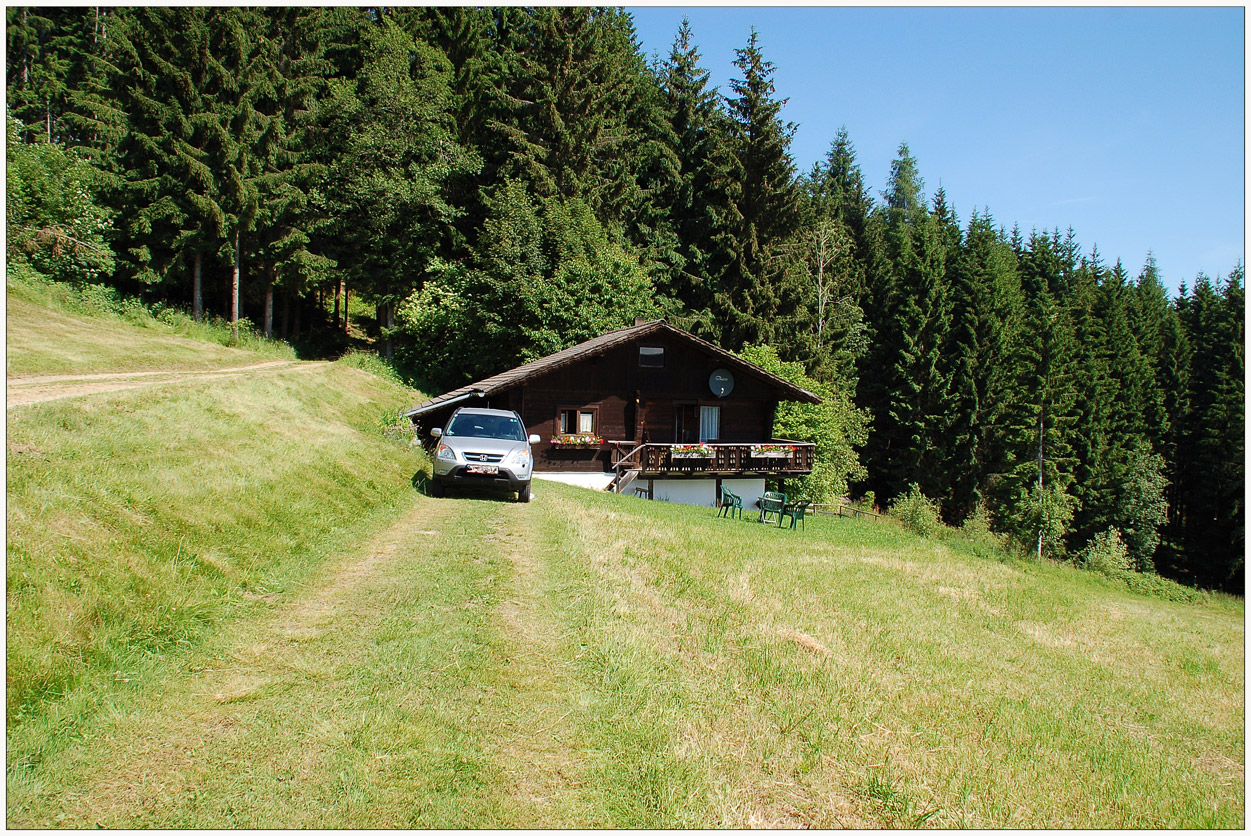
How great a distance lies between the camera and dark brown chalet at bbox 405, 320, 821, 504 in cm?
2730

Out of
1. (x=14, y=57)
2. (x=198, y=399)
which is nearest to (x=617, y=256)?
(x=198, y=399)

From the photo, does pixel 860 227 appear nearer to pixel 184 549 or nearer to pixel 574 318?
pixel 574 318

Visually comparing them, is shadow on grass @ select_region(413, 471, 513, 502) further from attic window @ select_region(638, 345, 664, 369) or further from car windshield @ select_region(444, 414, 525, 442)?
attic window @ select_region(638, 345, 664, 369)

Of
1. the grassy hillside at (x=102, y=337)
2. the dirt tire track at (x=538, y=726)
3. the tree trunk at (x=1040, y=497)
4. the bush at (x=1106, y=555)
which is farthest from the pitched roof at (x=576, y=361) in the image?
the tree trunk at (x=1040, y=497)

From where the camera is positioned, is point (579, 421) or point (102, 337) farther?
point (579, 421)

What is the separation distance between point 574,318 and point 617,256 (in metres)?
5.47

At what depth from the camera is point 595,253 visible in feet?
117

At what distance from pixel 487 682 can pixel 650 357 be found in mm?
24230

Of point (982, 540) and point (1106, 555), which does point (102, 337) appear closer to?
point (982, 540)

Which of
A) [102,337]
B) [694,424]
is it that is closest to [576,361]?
[694,424]

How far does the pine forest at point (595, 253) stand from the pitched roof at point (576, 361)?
18.1 feet

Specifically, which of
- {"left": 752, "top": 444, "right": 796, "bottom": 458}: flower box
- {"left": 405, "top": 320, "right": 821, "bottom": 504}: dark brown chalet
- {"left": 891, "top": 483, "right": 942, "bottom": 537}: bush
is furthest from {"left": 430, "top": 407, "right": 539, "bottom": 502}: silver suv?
{"left": 891, "top": 483, "right": 942, "bottom": 537}: bush

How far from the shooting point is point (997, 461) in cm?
4675

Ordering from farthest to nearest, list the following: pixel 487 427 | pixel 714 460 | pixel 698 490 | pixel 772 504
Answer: pixel 698 490, pixel 714 460, pixel 772 504, pixel 487 427
